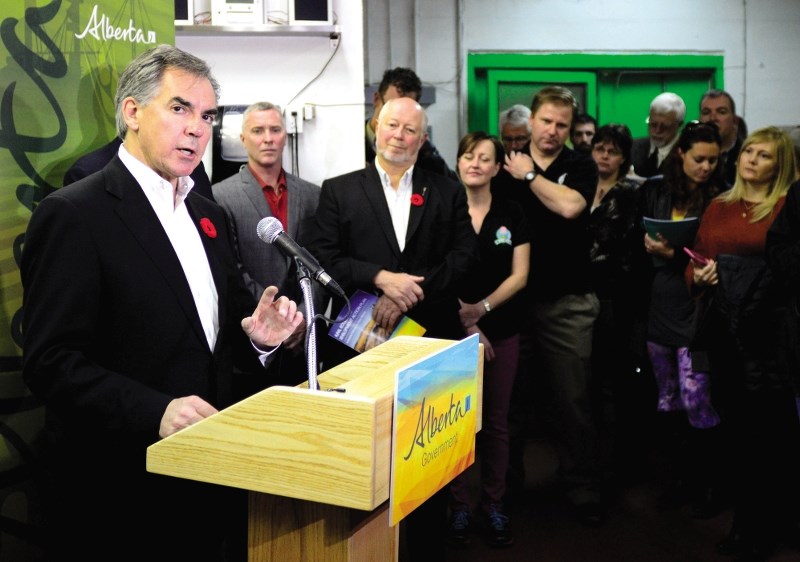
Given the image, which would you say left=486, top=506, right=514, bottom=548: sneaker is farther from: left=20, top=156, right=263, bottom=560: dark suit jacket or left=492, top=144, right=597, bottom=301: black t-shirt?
left=20, top=156, right=263, bottom=560: dark suit jacket

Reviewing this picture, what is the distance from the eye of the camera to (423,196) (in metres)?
3.44

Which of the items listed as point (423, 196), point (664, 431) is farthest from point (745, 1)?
point (423, 196)

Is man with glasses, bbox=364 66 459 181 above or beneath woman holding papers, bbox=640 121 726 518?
above

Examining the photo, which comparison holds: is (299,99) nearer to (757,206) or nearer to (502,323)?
(502,323)

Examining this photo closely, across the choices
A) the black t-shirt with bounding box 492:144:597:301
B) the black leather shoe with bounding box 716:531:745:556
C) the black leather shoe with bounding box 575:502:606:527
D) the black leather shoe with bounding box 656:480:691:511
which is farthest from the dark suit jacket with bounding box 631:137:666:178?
the black leather shoe with bounding box 716:531:745:556

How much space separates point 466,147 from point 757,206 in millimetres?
1145

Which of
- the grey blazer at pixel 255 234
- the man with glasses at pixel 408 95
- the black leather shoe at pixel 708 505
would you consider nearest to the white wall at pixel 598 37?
the man with glasses at pixel 408 95

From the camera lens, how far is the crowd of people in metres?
1.87

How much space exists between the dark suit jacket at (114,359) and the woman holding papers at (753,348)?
7.28ft

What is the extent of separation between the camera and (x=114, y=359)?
187 cm

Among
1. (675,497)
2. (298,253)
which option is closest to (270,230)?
(298,253)

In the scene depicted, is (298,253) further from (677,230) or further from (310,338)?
(677,230)

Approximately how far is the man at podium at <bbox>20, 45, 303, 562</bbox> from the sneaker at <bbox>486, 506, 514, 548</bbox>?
175cm

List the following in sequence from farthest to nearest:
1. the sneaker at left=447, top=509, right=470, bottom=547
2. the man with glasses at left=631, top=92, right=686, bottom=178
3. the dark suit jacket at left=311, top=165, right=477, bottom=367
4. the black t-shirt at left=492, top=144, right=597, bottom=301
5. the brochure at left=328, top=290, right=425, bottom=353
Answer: the man with glasses at left=631, top=92, right=686, bottom=178 < the black t-shirt at left=492, top=144, right=597, bottom=301 < the sneaker at left=447, top=509, right=470, bottom=547 < the dark suit jacket at left=311, top=165, right=477, bottom=367 < the brochure at left=328, top=290, right=425, bottom=353
